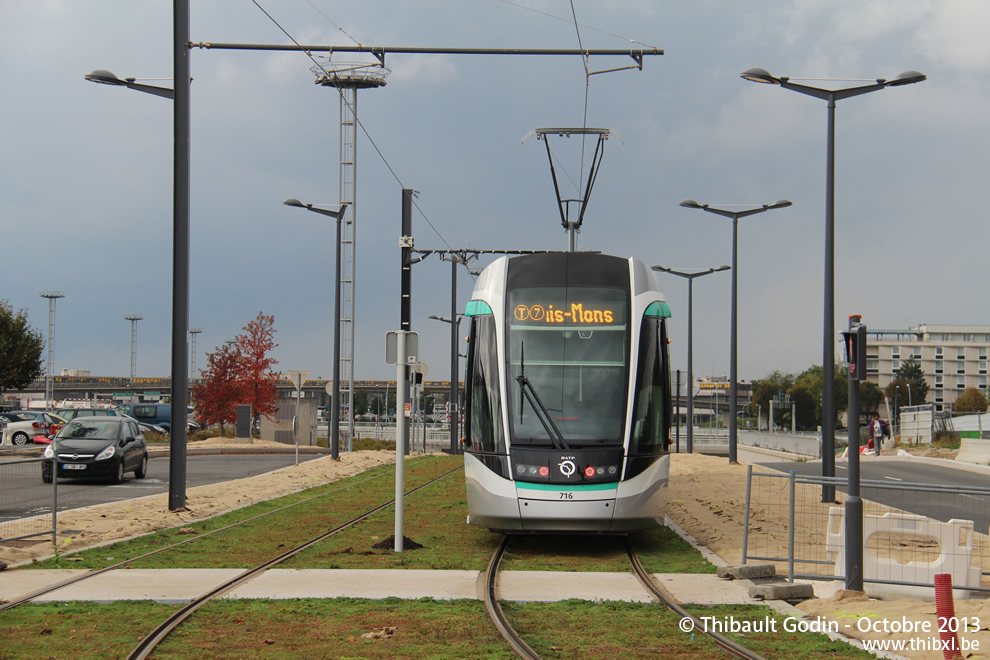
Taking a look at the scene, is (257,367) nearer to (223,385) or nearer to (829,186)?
(223,385)

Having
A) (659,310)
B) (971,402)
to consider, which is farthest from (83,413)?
(971,402)

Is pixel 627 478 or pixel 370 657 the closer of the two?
pixel 370 657

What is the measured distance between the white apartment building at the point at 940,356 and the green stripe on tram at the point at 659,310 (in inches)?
6257

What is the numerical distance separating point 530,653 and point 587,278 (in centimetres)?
715

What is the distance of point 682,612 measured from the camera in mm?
9000

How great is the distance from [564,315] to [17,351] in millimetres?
57006

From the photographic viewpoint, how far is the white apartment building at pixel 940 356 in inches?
6531

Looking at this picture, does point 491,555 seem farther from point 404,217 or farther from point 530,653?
point 404,217

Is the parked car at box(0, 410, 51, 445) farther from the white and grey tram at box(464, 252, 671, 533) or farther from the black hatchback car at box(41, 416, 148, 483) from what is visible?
the white and grey tram at box(464, 252, 671, 533)

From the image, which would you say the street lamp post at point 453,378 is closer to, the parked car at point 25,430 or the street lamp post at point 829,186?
the parked car at point 25,430

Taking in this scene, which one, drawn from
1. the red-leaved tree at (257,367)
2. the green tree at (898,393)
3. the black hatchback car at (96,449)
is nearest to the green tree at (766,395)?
the green tree at (898,393)

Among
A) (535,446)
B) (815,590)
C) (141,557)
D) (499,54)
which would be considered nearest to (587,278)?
(535,446)

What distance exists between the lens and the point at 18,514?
1320 centimetres

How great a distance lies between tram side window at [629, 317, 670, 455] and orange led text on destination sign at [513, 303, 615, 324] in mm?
535
